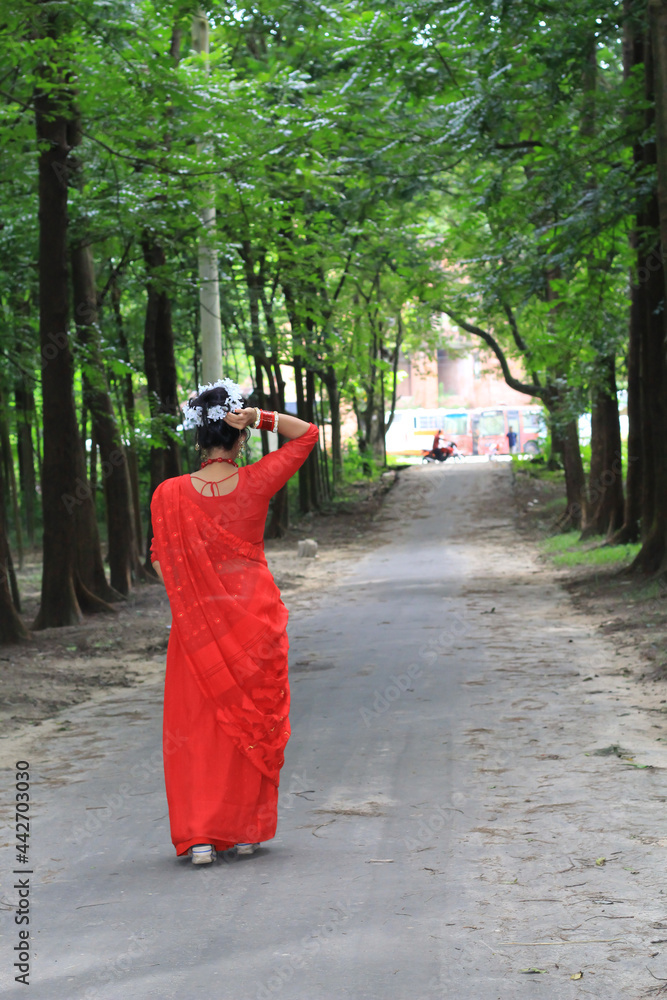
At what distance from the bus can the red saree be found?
51.2m

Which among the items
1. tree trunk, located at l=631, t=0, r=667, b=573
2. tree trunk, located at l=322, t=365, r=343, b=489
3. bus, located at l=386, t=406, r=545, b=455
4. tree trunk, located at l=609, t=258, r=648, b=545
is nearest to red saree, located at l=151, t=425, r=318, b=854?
tree trunk, located at l=631, t=0, r=667, b=573

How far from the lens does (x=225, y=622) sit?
5.02m

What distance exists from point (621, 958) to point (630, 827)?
5.01ft

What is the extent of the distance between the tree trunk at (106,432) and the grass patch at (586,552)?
297 inches

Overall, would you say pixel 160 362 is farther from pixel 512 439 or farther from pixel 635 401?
pixel 512 439

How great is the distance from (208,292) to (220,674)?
9.85 metres

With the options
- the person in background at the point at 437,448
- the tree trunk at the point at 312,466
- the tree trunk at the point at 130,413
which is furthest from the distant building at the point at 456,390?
the tree trunk at the point at 130,413

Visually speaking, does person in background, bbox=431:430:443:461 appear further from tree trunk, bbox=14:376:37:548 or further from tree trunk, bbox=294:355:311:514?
tree trunk, bbox=14:376:37:548

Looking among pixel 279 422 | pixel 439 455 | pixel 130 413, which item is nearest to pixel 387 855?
pixel 279 422

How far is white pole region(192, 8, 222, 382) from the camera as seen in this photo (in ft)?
44.7

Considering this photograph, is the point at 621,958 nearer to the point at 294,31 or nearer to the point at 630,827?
the point at 630,827

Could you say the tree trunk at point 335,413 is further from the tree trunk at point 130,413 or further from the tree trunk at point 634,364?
the tree trunk at point 634,364

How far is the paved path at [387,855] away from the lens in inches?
136

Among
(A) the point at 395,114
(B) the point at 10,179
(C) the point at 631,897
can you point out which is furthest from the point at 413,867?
(A) the point at 395,114
